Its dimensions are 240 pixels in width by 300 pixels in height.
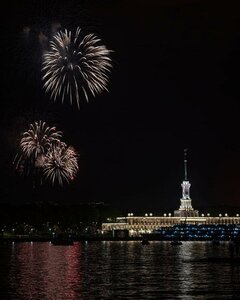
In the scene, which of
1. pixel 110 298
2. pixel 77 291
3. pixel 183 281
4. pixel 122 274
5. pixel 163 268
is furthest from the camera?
pixel 163 268

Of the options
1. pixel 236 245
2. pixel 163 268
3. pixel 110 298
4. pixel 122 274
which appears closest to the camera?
pixel 110 298

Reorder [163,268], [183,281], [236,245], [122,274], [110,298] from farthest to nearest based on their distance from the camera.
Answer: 1. [236,245]
2. [163,268]
3. [122,274]
4. [183,281]
5. [110,298]

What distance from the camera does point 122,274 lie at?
276ft

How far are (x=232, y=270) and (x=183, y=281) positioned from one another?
1413 cm

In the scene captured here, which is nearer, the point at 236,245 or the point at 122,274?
the point at 122,274

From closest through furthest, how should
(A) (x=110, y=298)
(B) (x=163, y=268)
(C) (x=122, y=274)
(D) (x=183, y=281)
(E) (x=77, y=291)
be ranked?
(A) (x=110, y=298) → (E) (x=77, y=291) → (D) (x=183, y=281) → (C) (x=122, y=274) → (B) (x=163, y=268)

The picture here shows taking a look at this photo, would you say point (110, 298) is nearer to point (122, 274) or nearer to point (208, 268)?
point (122, 274)

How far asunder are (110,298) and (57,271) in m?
29.2

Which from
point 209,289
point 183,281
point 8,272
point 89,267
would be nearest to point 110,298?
point 209,289

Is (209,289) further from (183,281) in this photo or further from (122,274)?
→ (122,274)

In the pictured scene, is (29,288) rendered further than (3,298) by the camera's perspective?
Yes

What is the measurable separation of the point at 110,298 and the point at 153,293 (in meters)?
4.49

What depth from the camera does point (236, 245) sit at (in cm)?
10994

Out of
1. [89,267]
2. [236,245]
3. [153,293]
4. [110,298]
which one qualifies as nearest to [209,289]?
[153,293]
